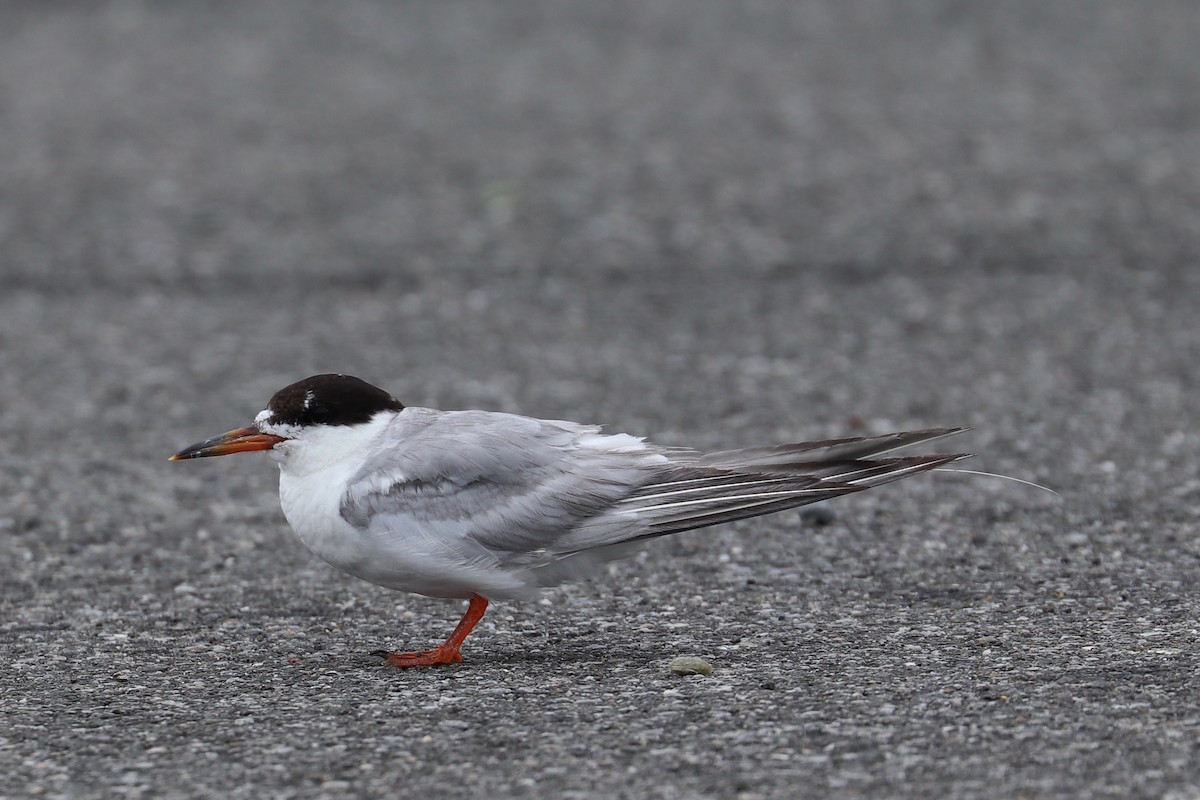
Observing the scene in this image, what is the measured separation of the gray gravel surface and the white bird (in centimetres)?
29

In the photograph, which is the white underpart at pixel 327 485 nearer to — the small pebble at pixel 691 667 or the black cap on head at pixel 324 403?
the black cap on head at pixel 324 403

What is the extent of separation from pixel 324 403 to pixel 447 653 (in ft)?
2.55

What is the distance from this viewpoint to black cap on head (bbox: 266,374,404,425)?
4.38m

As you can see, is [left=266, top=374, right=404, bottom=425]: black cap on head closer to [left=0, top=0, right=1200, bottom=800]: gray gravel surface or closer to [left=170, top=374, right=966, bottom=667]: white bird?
[left=170, top=374, right=966, bottom=667]: white bird

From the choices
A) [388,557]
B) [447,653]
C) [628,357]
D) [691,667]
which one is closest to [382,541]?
[388,557]

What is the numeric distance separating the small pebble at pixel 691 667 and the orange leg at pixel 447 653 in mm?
570

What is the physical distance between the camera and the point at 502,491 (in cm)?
423

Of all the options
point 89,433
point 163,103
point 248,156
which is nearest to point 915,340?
point 89,433

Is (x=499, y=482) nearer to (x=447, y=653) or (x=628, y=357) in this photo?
(x=447, y=653)

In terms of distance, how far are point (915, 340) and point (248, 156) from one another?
544 centimetres

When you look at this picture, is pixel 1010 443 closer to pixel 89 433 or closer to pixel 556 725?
pixel 556 725

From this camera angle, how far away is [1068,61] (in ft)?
41.9

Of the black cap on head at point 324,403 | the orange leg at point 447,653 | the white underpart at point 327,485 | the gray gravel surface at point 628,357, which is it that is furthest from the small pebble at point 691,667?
the black cap on head at point 324,403

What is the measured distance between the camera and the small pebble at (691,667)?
4.03 m
